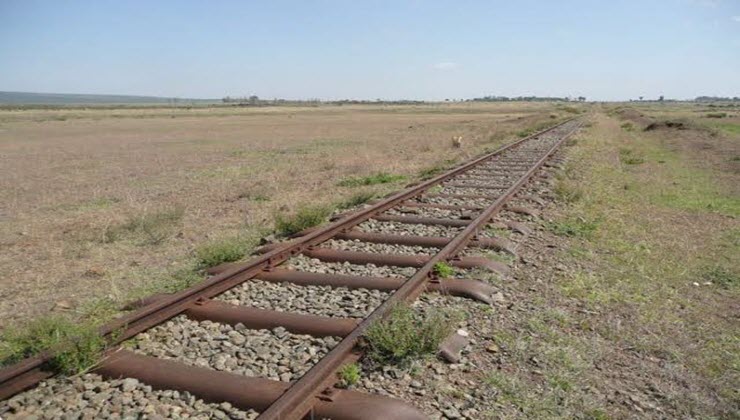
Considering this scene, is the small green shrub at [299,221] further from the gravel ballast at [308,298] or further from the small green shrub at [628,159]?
the small green shrub at [628,159]

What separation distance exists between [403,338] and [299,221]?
473 centimetres

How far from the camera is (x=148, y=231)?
9.67 metres

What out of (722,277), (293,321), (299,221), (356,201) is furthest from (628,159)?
(293,321)

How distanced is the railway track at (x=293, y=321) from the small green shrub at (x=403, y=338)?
0.10 m

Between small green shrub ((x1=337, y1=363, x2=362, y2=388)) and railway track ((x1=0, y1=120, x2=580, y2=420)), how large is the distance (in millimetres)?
59

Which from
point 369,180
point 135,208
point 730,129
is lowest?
point 730,129

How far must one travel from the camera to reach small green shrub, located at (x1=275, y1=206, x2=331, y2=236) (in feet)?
27.9

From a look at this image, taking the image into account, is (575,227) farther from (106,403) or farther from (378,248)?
(106,403)

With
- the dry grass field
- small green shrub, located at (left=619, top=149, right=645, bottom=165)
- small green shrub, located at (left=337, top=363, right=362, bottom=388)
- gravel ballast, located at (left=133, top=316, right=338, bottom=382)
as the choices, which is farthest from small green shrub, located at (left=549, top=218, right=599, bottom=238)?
small green shrub, located at (left=619, top=149, right=645, bottom=165)

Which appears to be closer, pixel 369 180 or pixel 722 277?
pixel 722 277

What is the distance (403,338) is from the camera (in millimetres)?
4105

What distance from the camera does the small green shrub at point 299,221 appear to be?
8500 millimetres

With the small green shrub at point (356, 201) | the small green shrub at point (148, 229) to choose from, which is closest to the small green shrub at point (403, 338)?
the small green shrub at point (148, 229)

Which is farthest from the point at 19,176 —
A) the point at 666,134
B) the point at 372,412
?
the point at 666,134
